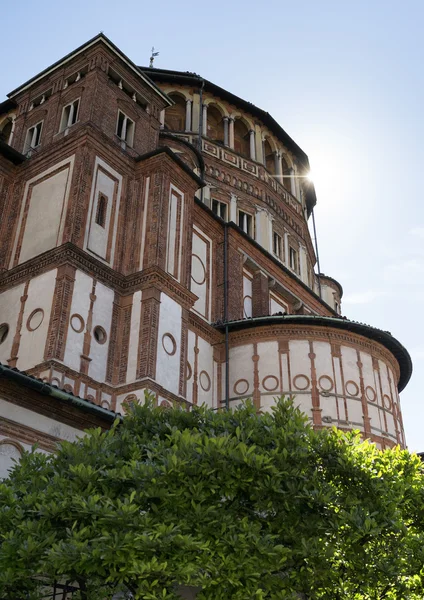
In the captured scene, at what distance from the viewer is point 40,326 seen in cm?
1789

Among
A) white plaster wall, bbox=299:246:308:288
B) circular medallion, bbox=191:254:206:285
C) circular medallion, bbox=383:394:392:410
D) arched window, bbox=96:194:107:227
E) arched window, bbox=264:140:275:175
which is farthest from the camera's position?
arched window, bbox=264:140:275:175

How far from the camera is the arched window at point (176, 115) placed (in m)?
32.9

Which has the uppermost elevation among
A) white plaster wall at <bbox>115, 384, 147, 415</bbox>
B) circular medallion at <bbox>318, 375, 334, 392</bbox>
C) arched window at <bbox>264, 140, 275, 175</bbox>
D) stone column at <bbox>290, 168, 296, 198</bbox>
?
arched window at <bbox>264, 140, 275, 175</bbox>

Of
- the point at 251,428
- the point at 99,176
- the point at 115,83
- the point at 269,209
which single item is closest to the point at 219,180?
the point at 269,209

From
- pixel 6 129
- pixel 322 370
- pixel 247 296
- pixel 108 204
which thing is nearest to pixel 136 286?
pixel 108 204

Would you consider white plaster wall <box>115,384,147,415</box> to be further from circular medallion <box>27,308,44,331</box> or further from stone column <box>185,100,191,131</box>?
stone column <box>185,100,191,131</box>

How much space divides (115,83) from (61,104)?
2.18 m

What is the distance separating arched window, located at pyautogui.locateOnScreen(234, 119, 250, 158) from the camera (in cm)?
3409

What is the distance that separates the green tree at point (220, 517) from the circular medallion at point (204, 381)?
462 inches

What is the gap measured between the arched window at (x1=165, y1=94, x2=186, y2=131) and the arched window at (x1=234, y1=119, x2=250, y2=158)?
295 cm

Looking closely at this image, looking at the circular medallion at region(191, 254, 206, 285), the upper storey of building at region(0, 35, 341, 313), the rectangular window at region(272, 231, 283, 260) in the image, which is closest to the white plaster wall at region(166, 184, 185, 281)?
the upper storey of building at region(0, 35, 341, 313)

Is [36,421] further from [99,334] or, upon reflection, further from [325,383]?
[325,383]

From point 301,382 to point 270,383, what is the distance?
3.30 feet

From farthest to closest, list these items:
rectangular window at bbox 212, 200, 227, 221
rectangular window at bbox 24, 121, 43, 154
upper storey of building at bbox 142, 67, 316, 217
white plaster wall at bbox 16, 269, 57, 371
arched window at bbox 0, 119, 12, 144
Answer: upper storey of building at bbox 142, 67, 316, 217 → rectangular window at bbox 212, 200, 227, 221 → arched window at bbox 0, 119, 12, 144 → rectangular window at bbox 24, 121, 43, 154 → white plaster wall at bbox 16, 269, 57, 371
